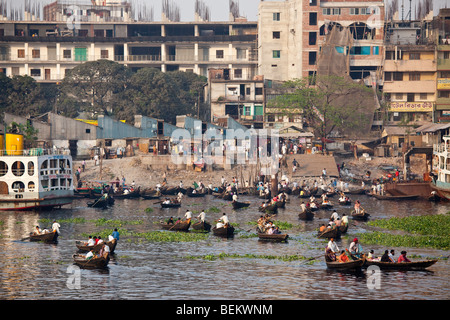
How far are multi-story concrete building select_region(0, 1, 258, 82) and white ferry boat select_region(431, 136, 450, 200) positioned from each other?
2368 inches

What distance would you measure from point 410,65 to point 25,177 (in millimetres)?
59919

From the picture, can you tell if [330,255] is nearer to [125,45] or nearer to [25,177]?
[25,177]

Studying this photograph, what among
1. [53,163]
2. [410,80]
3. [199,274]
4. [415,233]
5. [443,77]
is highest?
[443,77]

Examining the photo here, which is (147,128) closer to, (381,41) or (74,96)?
(74,96)

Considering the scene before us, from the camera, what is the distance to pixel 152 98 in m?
106

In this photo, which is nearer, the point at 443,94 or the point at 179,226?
the point at 179,226

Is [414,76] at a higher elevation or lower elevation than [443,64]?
lower

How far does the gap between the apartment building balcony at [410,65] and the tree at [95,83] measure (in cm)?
4113

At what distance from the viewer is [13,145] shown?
6259 centimetres

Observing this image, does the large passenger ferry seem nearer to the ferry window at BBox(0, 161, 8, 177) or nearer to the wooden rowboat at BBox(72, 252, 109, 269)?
the ferry window at BBox(0, 161, 8, 177)

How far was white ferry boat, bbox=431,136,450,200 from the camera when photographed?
66.8 metres

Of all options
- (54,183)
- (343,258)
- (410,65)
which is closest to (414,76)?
(410,65)
